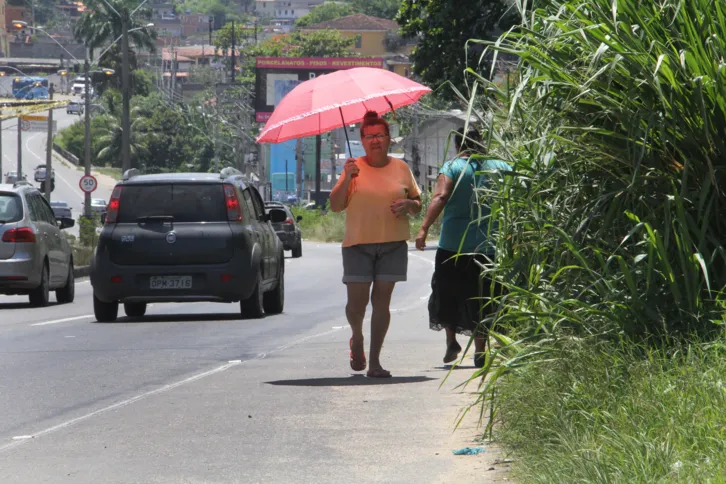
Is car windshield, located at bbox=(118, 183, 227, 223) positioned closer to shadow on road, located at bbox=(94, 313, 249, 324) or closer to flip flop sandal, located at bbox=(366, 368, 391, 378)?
shadow on road, located at bbox=(94, 313, 249, 324)

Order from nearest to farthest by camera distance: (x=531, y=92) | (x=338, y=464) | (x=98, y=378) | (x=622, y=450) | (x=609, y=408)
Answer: (x=622, y=450) < (x=609, y=408) < (x=338, y=464) < (x=531, y=92) < (x=98, y=378)

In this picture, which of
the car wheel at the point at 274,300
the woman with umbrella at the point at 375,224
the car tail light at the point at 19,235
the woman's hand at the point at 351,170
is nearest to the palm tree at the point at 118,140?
the car tail light at the point at 19,235

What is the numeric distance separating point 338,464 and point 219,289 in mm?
9365

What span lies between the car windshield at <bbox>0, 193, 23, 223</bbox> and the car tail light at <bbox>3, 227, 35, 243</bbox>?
0.54ft

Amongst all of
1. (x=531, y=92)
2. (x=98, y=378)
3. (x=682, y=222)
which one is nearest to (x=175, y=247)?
(x=98, y=378)

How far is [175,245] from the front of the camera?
15852 mm

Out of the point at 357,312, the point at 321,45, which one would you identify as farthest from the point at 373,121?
the point at 321,45

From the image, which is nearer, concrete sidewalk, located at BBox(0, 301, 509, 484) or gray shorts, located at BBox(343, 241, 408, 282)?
concrete sidewalk, located at BBox(0, 301, 509, 484)

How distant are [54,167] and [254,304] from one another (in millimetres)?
105833

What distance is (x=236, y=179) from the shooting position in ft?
53.9

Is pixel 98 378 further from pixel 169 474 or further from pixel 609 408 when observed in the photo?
pixel 609 408

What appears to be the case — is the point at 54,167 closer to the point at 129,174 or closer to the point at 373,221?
the point at 129,174

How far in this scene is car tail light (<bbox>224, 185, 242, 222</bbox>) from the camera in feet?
52.4

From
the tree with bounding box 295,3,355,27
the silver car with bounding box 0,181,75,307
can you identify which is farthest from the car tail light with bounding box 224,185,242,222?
the tree with bounding box 295,3,355,27
